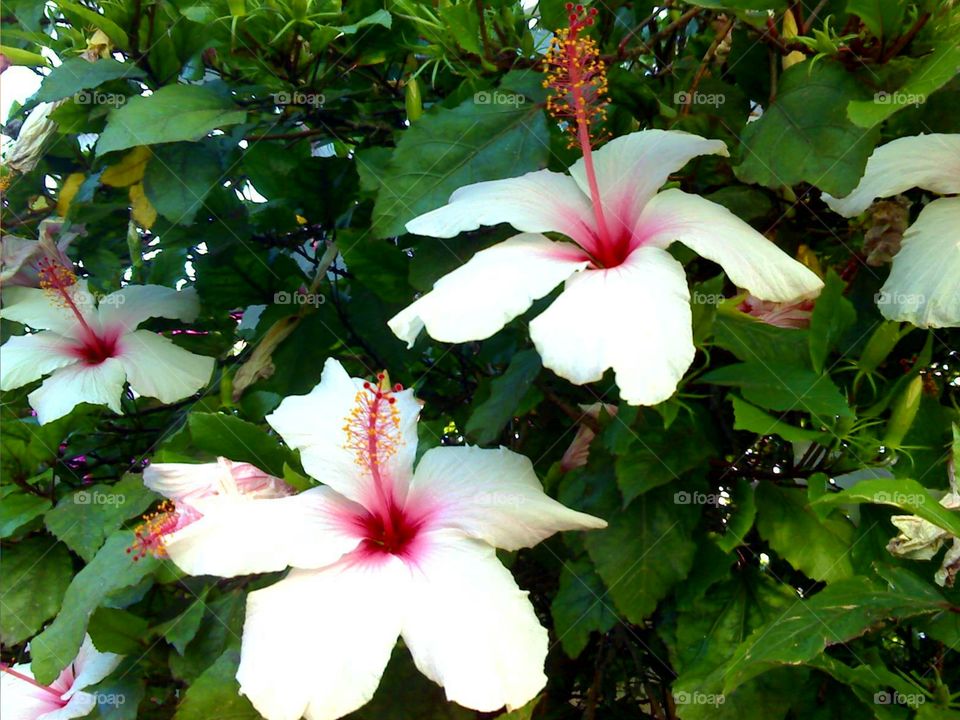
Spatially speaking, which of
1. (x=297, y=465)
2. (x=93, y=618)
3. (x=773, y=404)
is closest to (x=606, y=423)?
(x=773, y=404)

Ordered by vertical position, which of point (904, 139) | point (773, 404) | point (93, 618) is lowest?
point (93, 618)

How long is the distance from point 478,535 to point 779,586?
1.05 ft

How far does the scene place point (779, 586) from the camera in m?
0.90

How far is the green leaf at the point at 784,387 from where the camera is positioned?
0.78 meters

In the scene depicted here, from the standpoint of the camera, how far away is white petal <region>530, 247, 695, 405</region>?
671 mm

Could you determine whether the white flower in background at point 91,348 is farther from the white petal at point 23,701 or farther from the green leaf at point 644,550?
the green leaf at point 644,550

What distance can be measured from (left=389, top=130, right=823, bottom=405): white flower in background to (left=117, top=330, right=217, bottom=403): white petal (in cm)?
48

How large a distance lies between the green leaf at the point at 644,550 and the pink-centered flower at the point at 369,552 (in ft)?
0.21

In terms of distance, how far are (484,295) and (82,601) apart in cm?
56

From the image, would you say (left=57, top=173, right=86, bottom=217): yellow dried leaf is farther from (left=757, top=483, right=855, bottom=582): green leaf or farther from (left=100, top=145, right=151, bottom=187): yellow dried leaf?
(left=757, top=483, right=855, bottom=582): green leaf

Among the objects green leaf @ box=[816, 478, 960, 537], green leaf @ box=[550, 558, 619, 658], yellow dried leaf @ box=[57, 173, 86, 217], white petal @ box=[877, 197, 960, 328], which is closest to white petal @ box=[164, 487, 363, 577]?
green leaf @ box=[550, 558, 619, 658]

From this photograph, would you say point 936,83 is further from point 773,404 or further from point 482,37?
point 482,37

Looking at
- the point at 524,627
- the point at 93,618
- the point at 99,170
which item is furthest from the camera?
the point at 99,170

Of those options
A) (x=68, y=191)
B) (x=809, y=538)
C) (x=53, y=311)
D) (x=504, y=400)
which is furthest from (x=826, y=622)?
(x=68, y=191)
